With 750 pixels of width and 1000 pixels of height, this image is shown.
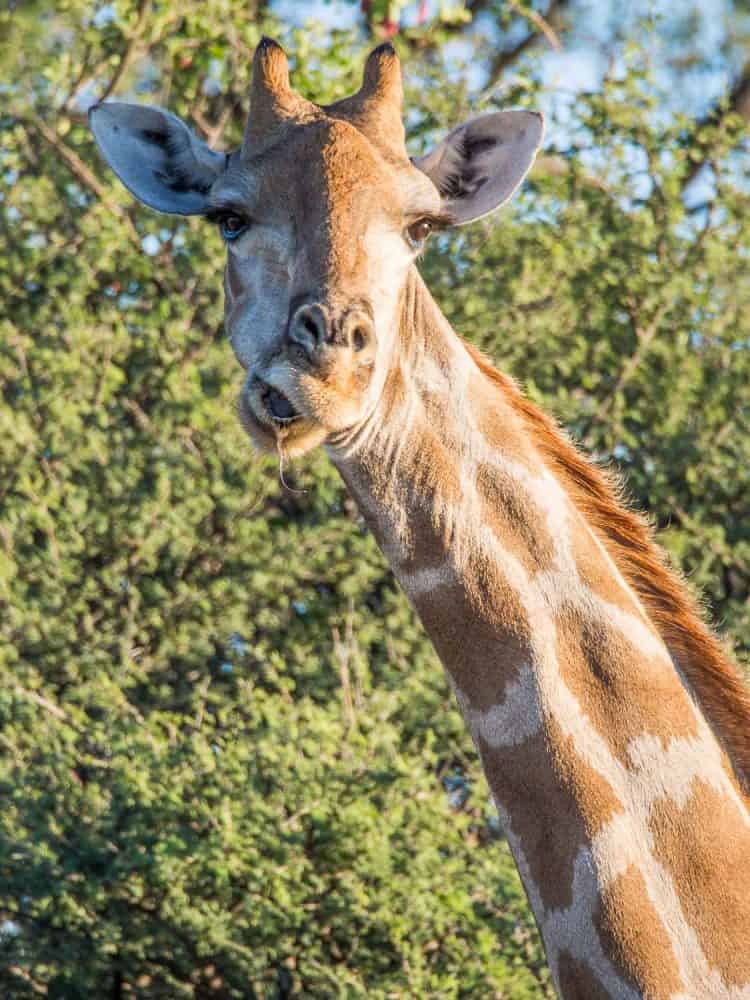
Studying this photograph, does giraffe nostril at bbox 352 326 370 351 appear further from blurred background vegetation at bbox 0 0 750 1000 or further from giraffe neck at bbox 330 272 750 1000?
blurred background vegetation at bbox 0 0 750 1000

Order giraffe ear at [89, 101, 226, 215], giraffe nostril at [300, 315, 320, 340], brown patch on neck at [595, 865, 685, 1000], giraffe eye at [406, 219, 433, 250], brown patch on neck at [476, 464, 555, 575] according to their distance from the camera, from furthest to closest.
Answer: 1. giraffe ear at [89, 101, 226, 215]
2. giraffe eye at [406, 219, 433, 250]
3. brown patch on neck at [476, 464, 555, 575]
4. giraffe nostril at [300, 315, 320, 340]
5. brown patch on neck at [595, 865, 685, 1000]

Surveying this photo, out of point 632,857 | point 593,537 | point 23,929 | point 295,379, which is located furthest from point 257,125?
point 23,929

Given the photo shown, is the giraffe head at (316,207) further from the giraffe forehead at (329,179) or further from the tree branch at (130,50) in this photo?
the tree branch at (130,50)

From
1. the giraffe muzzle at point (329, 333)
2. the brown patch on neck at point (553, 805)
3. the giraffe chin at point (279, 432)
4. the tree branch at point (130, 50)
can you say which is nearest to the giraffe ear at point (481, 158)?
the giraffe muzzle at point (329, 333)

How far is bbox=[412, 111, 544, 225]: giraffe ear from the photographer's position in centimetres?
363

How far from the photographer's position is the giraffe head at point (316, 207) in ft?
9.89

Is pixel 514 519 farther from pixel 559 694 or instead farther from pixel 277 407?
pixel 277 407

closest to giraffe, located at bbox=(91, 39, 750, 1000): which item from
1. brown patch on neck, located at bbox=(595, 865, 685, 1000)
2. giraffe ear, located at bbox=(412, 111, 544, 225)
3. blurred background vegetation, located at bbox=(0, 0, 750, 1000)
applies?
brown patch on neck, located at bbox=(595, 865, 685, 1000)

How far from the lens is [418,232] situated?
Answer: 11.1ft

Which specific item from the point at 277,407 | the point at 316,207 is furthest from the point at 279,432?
the point at 316,207

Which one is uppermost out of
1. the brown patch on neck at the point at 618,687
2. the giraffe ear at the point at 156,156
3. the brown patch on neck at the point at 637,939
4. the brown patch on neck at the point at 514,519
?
the giraffe ear at the point at 156,156

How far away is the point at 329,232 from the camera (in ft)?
10.3

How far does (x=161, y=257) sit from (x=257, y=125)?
11.8 ft

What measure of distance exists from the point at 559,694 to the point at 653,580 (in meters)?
0.44
